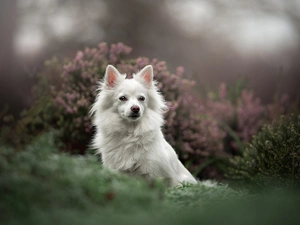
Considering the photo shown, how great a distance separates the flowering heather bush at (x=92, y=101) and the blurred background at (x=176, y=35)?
8.59 ft

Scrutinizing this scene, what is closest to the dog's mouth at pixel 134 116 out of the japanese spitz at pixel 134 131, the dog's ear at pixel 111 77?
the japanese spitz at pixel 134 131

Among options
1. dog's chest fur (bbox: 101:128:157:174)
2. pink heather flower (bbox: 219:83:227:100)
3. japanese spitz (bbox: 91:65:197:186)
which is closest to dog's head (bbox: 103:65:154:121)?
japanese spitz (bbox: 91:65:197:186)

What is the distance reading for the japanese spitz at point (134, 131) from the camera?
4.38m

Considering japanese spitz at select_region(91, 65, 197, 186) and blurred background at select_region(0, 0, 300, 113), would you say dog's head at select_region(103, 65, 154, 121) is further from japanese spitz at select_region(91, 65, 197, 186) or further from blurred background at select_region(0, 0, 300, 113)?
blurred background at select_region(0, 0, 300, 113)

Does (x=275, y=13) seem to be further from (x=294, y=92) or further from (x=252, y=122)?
(x=252, y=122)

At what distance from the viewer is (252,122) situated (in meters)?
8.28

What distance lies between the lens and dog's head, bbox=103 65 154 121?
4.43m

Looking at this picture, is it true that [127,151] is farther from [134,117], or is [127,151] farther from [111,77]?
[111,77]

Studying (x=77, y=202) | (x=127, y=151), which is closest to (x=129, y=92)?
(x=127, y=151)

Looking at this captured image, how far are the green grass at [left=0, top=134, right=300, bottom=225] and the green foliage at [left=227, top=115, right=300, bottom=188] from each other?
65.4 inches

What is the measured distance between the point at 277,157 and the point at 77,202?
278 cm

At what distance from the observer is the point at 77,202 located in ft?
8.60

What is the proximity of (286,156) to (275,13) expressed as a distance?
8499mm

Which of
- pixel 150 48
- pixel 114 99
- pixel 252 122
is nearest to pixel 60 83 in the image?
pixel 114 99
